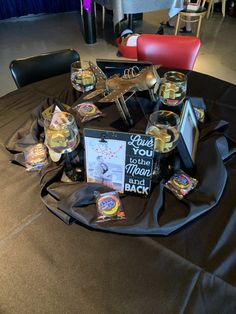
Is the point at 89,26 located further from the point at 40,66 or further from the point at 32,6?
the point at 40,66

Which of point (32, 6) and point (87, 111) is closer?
point (87, 111)

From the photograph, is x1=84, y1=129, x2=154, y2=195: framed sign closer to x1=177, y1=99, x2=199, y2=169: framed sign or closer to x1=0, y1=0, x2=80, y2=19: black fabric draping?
x1=177, y1=99, x2=199, y2=169: framed sign

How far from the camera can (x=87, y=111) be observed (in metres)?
1.04

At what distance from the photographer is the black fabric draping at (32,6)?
4.86 meters

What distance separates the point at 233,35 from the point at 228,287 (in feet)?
15.2

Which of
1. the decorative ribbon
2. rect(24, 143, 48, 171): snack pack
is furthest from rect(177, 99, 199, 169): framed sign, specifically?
the decorative ribbon

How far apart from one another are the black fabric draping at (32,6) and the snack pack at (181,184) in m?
5.20

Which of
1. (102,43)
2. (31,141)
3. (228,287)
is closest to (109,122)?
(31,141)

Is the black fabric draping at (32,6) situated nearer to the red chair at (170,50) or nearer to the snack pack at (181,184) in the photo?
the red chair at (170,50)

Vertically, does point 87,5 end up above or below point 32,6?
above

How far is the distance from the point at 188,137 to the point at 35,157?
55cm

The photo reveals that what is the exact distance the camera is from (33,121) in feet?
3.73

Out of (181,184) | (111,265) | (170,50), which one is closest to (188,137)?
(181,184)

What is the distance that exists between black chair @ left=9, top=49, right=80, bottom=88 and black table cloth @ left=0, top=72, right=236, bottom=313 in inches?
39.3
